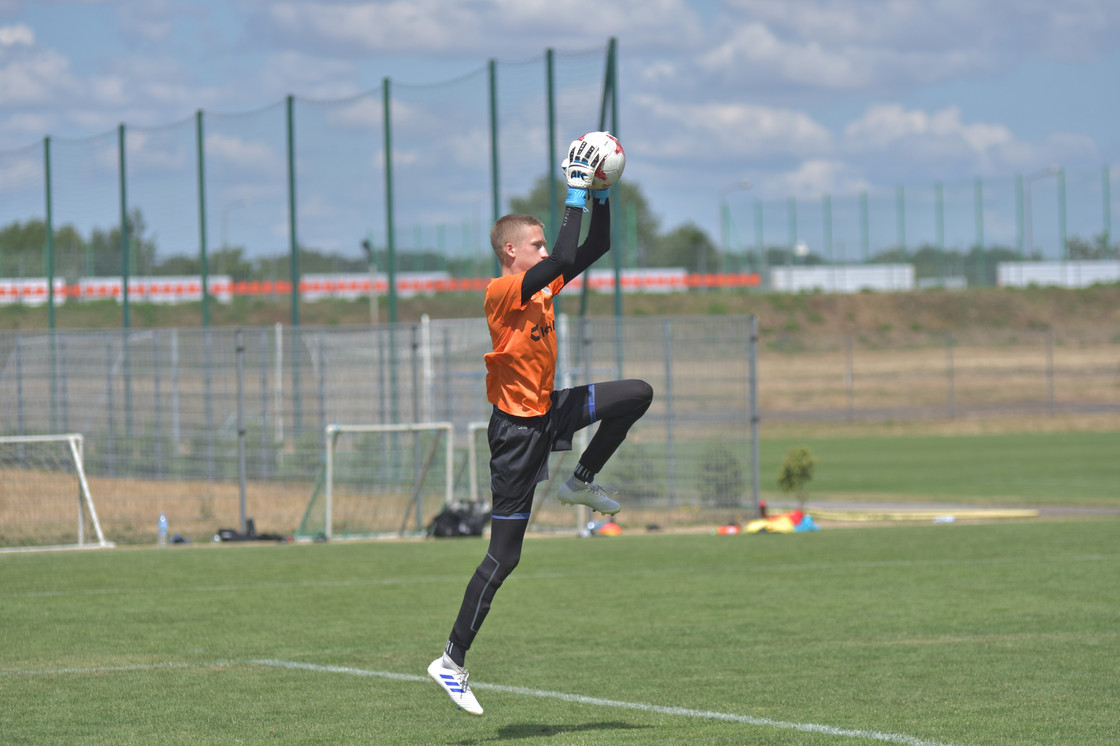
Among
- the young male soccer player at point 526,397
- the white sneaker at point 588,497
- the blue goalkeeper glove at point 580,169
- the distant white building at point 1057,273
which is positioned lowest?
the white sneaker at point 588,497

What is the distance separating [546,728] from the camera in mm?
6516

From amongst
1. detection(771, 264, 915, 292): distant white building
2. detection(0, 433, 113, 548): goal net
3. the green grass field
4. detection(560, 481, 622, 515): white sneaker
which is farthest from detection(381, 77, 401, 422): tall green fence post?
detection(771, 264, 915, 292): distant white building

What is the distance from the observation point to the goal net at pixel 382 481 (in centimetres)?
1734

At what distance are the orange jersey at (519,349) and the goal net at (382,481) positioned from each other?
35.6 ft

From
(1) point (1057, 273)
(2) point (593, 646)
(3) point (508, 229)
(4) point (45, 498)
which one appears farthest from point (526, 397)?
(1) point (1057, 273)

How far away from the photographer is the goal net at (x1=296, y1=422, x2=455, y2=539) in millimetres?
17344

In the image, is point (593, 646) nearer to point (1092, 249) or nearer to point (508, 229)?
point (508, 229)

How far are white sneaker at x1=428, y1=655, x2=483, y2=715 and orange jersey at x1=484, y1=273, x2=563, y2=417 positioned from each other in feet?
4.23

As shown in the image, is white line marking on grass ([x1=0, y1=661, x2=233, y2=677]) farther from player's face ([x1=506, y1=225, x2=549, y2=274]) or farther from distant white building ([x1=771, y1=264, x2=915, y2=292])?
distant white building ([x1=771, y1=264, x2=915, y2=292])

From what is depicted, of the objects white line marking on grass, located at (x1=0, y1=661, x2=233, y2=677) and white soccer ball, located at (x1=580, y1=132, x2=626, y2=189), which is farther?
white line marking on grass, located at (x1=0, y1=661, x2=233, y2=677)

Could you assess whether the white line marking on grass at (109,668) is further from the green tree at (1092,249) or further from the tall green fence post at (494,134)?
the green tree at (1092,249)

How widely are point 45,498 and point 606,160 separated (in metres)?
12.2

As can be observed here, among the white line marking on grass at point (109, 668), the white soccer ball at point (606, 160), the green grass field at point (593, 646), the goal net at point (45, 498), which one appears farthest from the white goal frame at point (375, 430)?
the white soccer ball at point (606, 160)

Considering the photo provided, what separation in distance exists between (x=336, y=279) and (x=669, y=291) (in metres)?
32.5
